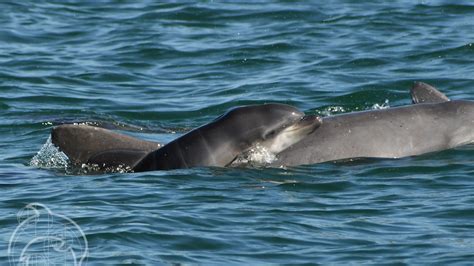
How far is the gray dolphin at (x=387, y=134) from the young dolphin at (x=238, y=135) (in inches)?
14.2

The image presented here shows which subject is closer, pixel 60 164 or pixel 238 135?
pixel 238 135

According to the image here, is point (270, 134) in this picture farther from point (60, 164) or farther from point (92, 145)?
point (60, 164)

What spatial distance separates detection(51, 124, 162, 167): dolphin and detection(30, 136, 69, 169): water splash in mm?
84

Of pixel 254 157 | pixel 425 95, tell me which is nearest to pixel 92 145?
pixel 254 157

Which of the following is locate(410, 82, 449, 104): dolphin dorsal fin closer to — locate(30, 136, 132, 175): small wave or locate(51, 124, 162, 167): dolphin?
locate(51, 124, 162, 167): dolphin

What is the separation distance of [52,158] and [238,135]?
2197mm

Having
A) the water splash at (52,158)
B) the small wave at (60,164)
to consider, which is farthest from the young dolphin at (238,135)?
the water splash at (52,158)

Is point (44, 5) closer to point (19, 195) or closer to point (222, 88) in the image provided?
point (222, 88)

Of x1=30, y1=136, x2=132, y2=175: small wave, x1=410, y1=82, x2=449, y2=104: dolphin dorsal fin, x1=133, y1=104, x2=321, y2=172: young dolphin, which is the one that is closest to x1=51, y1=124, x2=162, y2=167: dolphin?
x1=30, y1=136, x2=132, y2=175: small wave

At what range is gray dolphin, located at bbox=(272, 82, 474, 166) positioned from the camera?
1328cm

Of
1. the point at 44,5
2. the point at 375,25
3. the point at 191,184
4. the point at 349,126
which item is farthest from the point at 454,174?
the point at 44,5

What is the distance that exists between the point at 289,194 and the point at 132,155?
7.10ft

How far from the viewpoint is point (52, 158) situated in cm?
1380

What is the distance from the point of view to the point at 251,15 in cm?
2384
